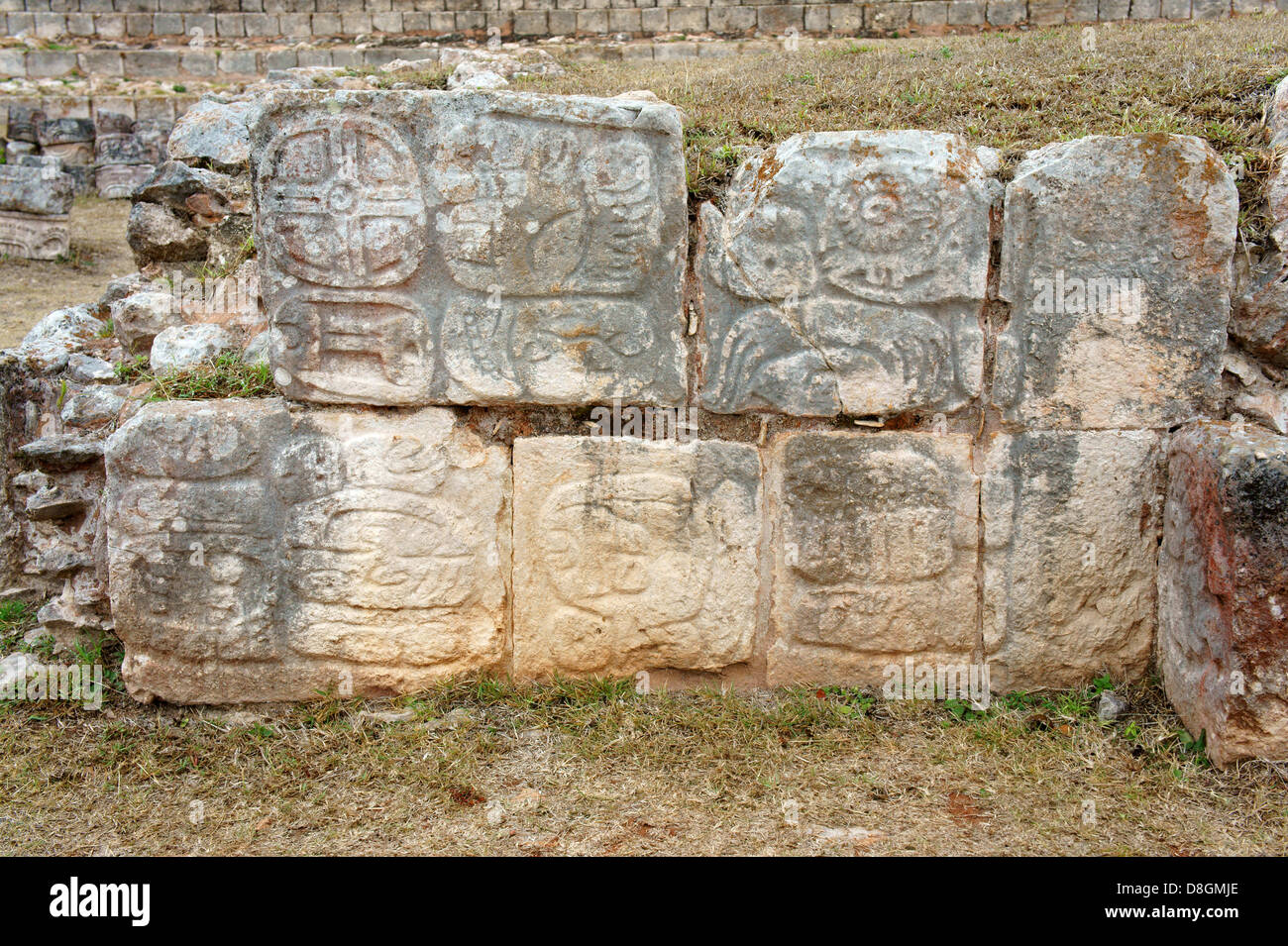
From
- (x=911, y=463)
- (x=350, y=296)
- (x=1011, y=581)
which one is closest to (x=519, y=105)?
(x=350, y=296)

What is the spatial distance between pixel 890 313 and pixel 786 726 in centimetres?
125

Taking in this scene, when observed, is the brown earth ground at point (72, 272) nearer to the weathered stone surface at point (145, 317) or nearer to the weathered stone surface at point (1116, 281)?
the weathered stone surface at point (145, 317)

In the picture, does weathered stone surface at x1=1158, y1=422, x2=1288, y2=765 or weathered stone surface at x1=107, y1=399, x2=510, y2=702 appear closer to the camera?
weathered stone surface at x1=1158, y1=422, x2=1288, y2=765

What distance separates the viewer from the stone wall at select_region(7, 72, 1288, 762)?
2.86m

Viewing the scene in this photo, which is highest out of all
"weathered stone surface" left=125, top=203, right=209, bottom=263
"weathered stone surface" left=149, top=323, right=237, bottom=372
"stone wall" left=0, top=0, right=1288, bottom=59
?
"stone wall" left=0, top=0, right=1288, bottom=59

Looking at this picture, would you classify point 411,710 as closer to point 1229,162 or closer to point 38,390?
point 38,390

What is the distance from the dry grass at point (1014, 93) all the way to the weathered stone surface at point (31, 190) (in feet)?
18.0

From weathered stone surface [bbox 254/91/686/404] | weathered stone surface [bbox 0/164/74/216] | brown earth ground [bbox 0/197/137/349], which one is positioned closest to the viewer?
weathered stone surface [bbox 254/91/686/404]

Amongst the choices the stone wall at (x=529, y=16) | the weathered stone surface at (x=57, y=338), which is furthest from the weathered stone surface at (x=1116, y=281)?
the stone wall at (x=529, y=16)

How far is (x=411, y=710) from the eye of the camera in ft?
9.95

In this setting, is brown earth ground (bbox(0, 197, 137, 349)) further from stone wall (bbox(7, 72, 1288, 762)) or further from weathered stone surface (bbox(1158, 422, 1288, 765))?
weathered stone surface (bbox(1158, 422, 1288, 765))

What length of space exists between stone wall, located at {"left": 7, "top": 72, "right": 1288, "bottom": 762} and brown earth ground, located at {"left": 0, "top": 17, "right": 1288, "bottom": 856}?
14 cm

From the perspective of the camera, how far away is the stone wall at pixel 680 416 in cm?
286

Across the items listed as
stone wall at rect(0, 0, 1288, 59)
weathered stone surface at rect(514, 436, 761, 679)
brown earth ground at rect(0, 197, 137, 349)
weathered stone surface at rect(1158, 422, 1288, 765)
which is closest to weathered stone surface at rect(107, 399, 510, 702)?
weathered stone surface at rect(514, 436, 761, 679)
